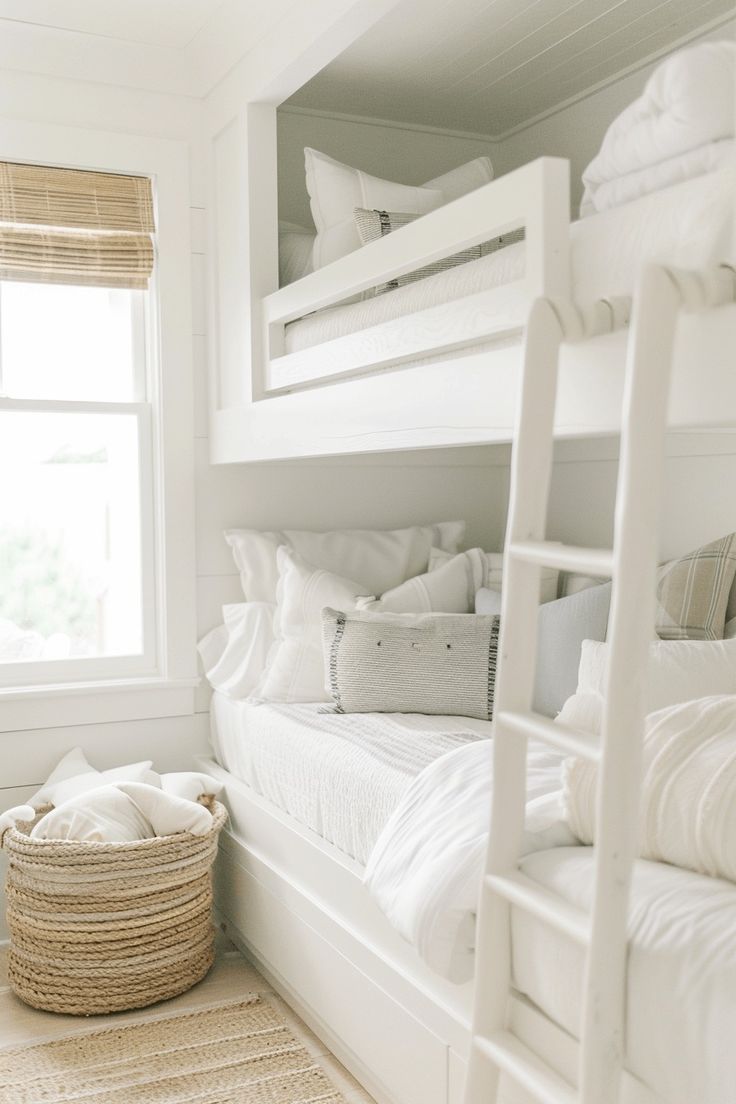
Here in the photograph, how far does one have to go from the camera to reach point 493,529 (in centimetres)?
368

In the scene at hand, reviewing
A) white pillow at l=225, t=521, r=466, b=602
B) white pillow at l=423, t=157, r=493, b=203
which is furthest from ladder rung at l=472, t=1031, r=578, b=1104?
white pillow at l=423, t=157, r=493, b=203

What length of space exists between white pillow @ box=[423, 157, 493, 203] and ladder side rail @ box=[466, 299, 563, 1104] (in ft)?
4.68

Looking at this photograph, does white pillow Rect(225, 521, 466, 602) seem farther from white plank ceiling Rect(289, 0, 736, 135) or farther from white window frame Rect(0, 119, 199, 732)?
white plank ceiling Rect(289, 0, 736, 135)

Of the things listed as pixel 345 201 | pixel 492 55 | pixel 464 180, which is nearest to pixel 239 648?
pixel 345 201

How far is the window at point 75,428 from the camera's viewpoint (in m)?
3.10

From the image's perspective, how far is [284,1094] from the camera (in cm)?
228

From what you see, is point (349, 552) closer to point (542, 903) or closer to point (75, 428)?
point (75, 428)

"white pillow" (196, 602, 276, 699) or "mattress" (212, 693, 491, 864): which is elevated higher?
"white pillow" (196, 602, 276, 699)

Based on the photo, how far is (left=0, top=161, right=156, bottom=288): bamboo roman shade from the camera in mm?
3037

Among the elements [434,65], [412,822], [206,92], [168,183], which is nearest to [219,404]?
[168,183]

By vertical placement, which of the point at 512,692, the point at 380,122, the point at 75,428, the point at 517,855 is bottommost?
the point at 517,855

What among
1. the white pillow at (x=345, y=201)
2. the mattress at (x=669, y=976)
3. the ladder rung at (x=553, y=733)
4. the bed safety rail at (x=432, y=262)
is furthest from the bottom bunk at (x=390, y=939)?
the white pillow at (x=345, y=201)

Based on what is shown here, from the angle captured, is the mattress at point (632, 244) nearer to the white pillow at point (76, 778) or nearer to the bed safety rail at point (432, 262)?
the bed safety rail at point (432, 262)

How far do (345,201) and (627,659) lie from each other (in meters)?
1.80
